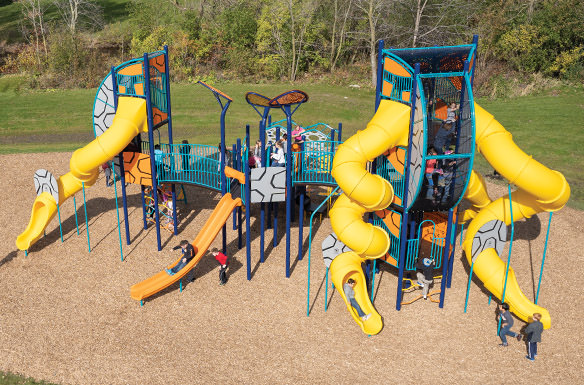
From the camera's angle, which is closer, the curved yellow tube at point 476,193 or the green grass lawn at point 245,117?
the curved yellow tube at point 476,193

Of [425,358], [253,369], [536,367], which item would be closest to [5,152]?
[253,369]

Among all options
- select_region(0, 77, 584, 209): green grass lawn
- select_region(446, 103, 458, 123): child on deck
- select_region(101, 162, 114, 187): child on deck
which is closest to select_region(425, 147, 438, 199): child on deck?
select_region(446, 103, 458, 123): child on deck

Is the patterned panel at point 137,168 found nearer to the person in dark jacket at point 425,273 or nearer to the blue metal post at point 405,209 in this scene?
the blue metal post at point 405,209

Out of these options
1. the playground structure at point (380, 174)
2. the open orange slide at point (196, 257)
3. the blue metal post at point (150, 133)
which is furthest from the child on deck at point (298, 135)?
the blue metal post at point (150, 133)

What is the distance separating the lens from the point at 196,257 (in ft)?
51.4

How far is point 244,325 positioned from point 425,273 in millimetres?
4994

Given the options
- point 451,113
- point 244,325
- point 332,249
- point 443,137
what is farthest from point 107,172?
point 451,113

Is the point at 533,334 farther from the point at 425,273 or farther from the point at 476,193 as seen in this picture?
the point at 476,193

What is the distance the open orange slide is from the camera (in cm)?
1503

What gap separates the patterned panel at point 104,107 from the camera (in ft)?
55.9

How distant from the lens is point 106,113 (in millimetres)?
17328

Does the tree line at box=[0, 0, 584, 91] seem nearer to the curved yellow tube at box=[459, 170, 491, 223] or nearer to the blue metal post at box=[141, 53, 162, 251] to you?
the blue metal post at box=[141, 53, 162, 251]

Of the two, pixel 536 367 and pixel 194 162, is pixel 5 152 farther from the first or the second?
pixel 536 367

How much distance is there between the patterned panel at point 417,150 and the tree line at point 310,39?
90.0ft
